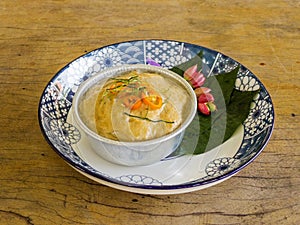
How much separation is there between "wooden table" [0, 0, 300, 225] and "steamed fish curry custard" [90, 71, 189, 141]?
0.29 ft

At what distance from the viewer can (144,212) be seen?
2.30 ft

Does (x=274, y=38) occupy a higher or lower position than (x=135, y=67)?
higher

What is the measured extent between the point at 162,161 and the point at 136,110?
10 centimetres

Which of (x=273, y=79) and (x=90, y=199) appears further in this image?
(x=273, y=79)

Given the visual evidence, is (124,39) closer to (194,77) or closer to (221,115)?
(194,77)

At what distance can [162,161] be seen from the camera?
2.56 ft

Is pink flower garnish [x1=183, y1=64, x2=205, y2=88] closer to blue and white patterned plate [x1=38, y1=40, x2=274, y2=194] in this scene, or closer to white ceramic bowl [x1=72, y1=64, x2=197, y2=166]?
blue and white patterned plate [x1=38, y1=40, x2=274, y2=194]

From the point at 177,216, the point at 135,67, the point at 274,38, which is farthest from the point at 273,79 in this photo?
the point at 177,216

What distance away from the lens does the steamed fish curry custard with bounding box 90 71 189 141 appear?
737mm

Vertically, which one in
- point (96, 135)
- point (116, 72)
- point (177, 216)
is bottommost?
point (177, 216)

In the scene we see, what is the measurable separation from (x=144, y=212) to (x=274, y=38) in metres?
0.58

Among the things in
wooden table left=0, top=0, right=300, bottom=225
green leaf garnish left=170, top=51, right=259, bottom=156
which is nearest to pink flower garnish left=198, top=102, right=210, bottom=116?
green leaf garnish left=170, top=51, right=259, bottom=156

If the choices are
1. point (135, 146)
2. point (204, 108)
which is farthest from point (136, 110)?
point (204, 108)

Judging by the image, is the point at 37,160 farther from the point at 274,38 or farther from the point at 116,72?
the point at 274,38
